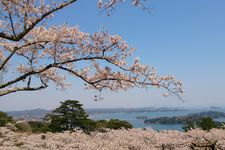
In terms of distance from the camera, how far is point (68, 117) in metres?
35.8

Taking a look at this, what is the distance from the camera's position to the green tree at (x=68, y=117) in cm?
3497

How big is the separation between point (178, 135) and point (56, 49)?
34.1 ft

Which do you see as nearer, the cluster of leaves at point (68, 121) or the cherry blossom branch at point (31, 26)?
the cherry blossom branch at point (31, 26)

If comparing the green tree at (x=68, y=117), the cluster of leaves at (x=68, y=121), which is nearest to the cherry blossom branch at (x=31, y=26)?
the cluster of leaves at (x=68, y=121)

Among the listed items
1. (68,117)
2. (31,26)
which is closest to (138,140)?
(31,26)

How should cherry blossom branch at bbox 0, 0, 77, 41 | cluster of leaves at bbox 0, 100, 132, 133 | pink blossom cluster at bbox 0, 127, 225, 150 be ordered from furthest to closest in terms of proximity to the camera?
1. cluster of leaves at bbox 0, 100, 132, 133
2. pink blossom cluster at bbox 0, 127, 225, 150
3. cherry blossom branch at bbox 0, 0, 77, 41

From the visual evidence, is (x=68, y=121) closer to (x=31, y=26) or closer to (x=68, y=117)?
(x=68, y=117)

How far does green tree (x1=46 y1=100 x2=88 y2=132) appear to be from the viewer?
35.0 m

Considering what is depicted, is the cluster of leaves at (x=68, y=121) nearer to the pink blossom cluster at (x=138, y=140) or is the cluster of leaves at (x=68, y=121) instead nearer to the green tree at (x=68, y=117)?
the green tree at (x=68, y=117)

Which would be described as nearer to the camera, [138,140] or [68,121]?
[138,140]

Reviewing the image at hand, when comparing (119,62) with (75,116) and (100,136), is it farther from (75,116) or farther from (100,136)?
(75,116)

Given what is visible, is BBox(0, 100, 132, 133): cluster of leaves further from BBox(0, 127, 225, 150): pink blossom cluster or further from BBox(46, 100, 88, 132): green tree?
BBox(0, 127, 225, 150): pink blossom cluster

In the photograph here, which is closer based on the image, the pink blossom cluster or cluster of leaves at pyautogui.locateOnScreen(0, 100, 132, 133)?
the pink blossom cluster

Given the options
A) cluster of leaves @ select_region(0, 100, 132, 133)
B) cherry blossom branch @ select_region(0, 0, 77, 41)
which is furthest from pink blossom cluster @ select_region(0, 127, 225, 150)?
cluster of leaves @ select_region(0, 100, 132, 133)
